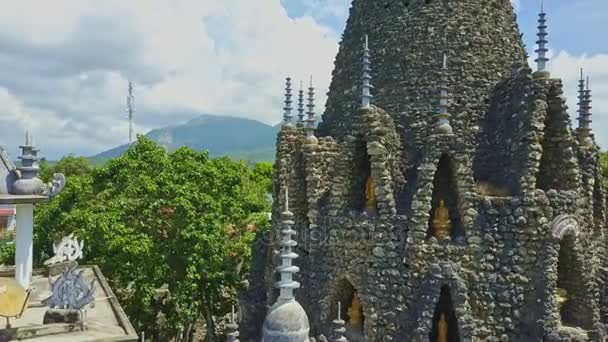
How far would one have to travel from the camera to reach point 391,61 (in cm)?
1370

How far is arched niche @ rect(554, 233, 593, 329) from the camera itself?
12.1 metres

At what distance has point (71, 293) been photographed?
9.54 m

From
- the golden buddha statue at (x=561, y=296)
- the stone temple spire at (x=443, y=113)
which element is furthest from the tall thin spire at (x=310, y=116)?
the golden buddha statue at (x=561, y=296)

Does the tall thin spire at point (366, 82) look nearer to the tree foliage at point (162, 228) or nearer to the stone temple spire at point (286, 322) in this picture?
the stone temple spire at point (286, 322)

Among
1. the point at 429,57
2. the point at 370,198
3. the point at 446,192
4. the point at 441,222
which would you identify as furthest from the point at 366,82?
the point at 441,222

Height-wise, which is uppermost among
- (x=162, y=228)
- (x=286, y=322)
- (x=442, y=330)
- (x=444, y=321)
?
(x=162, y=228)

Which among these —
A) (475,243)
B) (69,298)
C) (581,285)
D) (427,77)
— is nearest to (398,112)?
(427,77)

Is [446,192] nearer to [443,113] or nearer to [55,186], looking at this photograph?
[443,113]

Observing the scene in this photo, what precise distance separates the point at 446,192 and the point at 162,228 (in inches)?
390

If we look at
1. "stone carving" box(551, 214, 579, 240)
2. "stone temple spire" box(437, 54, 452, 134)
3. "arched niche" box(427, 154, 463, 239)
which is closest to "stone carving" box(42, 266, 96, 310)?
"arched niche" box(427, 154, 463, 239)

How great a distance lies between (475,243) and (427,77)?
4190 millimetres

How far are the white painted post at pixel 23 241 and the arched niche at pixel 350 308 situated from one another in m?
6.66

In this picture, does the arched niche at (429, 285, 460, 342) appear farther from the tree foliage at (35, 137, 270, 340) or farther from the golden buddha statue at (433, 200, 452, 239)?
the tree foliage at (35, 137, 270, 340)

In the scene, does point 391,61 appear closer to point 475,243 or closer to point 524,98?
point 524,98
